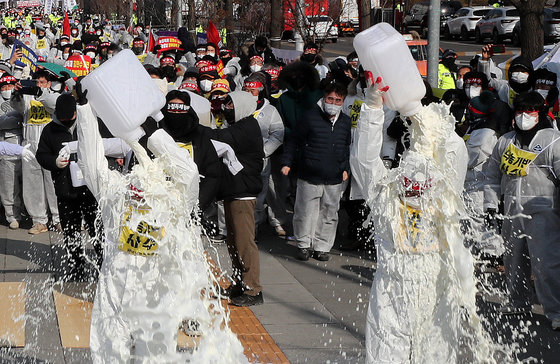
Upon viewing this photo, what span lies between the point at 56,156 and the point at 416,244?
4.75m

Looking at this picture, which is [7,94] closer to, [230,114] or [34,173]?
[34,173]

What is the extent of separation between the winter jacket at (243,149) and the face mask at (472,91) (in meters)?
3.02

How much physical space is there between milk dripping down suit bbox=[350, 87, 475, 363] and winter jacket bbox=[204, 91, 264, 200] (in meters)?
2.77

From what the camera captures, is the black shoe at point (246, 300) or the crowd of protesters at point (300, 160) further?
the black shoe at point (246, 300)

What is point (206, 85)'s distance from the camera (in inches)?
523

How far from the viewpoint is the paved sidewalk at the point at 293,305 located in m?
7.00

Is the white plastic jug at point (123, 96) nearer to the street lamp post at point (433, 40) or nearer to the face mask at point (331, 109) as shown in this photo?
the face mask at point (331, 109)

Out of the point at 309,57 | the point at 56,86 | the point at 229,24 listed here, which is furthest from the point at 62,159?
the point at 229,24

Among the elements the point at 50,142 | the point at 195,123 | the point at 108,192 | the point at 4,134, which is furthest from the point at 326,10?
the point at 108,192

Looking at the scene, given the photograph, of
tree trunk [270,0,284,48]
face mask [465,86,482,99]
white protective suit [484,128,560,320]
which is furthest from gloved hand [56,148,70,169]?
tree trunk [270,0,284,48]

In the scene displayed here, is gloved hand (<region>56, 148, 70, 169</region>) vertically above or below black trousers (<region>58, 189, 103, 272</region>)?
above

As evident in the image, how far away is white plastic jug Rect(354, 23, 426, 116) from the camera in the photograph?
5.31 metres

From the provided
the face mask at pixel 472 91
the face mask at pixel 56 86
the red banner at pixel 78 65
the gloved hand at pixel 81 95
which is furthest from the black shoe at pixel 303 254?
the red banner at pixel 78 65

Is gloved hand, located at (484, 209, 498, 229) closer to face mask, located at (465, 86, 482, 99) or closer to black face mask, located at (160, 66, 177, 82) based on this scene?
face mask, located at (465, 86, 482, 99)
